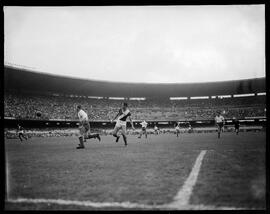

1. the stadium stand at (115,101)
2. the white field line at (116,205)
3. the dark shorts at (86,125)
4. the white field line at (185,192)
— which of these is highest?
the stadium stand at (115,101)

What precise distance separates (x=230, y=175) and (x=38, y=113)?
119ft

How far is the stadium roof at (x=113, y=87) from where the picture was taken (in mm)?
38469

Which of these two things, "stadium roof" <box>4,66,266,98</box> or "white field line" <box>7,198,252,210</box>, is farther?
"stadium roof" <box>4,66,266,98</box>

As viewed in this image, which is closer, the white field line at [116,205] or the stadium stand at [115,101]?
the white field line at [116,205]

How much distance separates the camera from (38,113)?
3772cm

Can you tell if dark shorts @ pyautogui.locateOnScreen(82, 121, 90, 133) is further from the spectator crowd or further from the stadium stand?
the spectator crowd

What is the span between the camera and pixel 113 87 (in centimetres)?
4972

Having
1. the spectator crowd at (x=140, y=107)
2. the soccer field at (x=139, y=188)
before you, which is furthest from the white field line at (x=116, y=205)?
the spectator crowd at (x=140, y=107)

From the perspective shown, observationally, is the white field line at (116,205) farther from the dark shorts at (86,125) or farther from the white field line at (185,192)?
the dark shorts at (86,125)

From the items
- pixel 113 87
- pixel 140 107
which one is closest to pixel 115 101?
pixel 113 87

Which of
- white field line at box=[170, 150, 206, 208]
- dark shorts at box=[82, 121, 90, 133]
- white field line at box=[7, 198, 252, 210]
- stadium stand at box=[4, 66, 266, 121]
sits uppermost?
stadium stand at box=[4, 66, 266, 121]

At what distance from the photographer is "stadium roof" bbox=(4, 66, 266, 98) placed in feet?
126

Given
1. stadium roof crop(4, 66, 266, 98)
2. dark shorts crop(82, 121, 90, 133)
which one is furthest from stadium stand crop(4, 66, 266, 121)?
dark shorts crop(82, 121, 90, 133)
